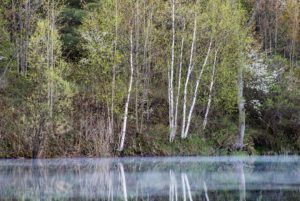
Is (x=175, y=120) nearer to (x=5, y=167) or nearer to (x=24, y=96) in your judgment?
(x=24, y=96)

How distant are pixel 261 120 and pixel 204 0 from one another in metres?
7.90

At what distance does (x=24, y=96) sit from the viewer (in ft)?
99.4

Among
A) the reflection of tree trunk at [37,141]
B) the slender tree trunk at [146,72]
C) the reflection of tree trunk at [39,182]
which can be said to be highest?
the slender tree trunk at [146,72]

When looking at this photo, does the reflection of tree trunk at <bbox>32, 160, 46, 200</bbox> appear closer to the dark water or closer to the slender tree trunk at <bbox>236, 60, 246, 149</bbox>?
the dark water

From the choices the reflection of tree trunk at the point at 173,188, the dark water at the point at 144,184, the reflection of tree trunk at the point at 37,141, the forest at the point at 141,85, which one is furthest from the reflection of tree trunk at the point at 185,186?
the forest at the point at 141,85

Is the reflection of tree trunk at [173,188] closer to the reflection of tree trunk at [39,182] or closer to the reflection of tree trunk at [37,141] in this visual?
the reflection of tree trunk at [39,182]

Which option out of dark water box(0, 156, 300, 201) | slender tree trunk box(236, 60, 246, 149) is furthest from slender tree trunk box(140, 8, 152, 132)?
dark water box(0, 156, 300, 201)

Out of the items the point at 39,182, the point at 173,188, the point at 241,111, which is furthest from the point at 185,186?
the point at 241,111

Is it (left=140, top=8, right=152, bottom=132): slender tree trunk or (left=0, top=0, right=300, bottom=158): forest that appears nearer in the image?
(left=0, top=0, right=300, bottom=158): forest

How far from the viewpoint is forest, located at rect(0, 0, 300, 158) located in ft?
89.2

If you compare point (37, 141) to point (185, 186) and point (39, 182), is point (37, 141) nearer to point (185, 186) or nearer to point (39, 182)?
point (39, 182)

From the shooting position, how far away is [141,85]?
32.4m

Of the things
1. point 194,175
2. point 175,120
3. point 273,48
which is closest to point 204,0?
point 175,120

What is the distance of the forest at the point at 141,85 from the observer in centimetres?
2719
